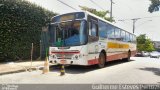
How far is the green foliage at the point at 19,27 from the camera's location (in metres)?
15.2

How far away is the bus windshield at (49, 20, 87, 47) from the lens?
40.8 feet

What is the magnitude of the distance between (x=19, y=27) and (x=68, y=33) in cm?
504

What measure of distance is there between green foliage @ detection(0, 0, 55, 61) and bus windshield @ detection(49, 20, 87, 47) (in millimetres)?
3455

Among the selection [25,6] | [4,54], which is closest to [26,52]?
[4,54]

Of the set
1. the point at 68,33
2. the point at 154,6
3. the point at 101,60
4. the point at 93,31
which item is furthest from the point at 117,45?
the point at 68,33

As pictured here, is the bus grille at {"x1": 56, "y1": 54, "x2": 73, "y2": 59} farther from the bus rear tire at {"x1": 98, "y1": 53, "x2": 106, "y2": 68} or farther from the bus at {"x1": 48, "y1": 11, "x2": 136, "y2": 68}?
the bus rear tire at {"x1": 98, "y1": 53, "x2": 106, "y2": 68}

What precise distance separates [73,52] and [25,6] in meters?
6.77

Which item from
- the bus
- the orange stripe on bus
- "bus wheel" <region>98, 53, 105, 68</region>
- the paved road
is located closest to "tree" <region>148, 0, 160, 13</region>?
the orange stripe on bus

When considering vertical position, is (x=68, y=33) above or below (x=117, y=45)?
above

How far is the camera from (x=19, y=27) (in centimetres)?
1648

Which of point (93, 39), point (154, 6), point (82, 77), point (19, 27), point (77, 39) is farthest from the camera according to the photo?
point (154, 6)

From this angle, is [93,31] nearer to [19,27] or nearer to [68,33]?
[68,33]

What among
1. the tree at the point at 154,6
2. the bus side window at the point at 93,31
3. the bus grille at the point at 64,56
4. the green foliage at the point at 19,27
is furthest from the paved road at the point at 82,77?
the tree at the point at 154,6

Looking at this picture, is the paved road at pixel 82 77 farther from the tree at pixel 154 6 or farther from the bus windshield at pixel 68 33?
the tree at pixel 154 6
